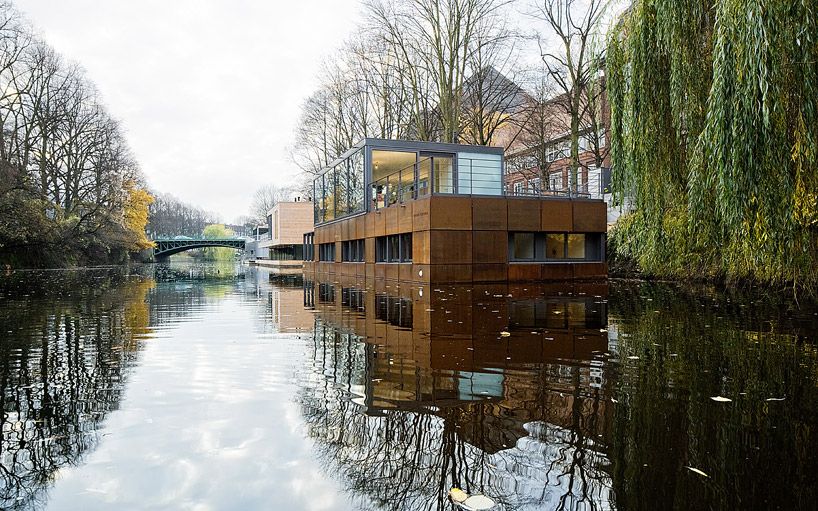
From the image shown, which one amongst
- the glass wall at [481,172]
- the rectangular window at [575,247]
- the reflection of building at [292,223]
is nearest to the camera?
the rectangular window at [575,247]

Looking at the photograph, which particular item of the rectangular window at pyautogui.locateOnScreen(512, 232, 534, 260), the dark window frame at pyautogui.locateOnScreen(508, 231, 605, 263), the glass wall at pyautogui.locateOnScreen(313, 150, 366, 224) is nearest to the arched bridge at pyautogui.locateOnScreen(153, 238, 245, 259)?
the glass wall at pyautogui.locateOnScreen(313, 150, 366, 224)

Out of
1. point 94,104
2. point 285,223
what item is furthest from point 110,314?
point 285,223

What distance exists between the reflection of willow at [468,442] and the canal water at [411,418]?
0.05ft

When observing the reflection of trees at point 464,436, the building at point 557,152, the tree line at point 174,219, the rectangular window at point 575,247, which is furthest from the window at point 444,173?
the tree line at point 174,219

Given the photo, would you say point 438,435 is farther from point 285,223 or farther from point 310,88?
point 285,223

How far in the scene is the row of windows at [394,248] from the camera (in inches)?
858

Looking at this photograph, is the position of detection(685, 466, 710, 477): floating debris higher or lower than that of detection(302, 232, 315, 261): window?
lower

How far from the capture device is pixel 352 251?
2927 centimetres

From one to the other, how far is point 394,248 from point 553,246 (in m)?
6.24

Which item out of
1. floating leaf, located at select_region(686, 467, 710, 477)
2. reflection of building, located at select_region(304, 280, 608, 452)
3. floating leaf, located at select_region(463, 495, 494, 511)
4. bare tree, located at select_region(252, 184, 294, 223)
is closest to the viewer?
floating leaf, located at select_region(463, 495, 494, 511)

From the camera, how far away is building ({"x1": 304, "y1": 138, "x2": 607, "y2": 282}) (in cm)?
1959

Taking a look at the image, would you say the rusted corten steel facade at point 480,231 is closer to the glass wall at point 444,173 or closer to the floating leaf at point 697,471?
the glass wall at point 444,173

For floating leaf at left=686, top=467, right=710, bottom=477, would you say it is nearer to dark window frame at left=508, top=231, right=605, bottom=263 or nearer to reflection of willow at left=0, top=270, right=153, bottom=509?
reflection of willow at left=0, top=270, right=153, bottom=509

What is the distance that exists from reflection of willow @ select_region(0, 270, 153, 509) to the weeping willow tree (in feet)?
25.9
